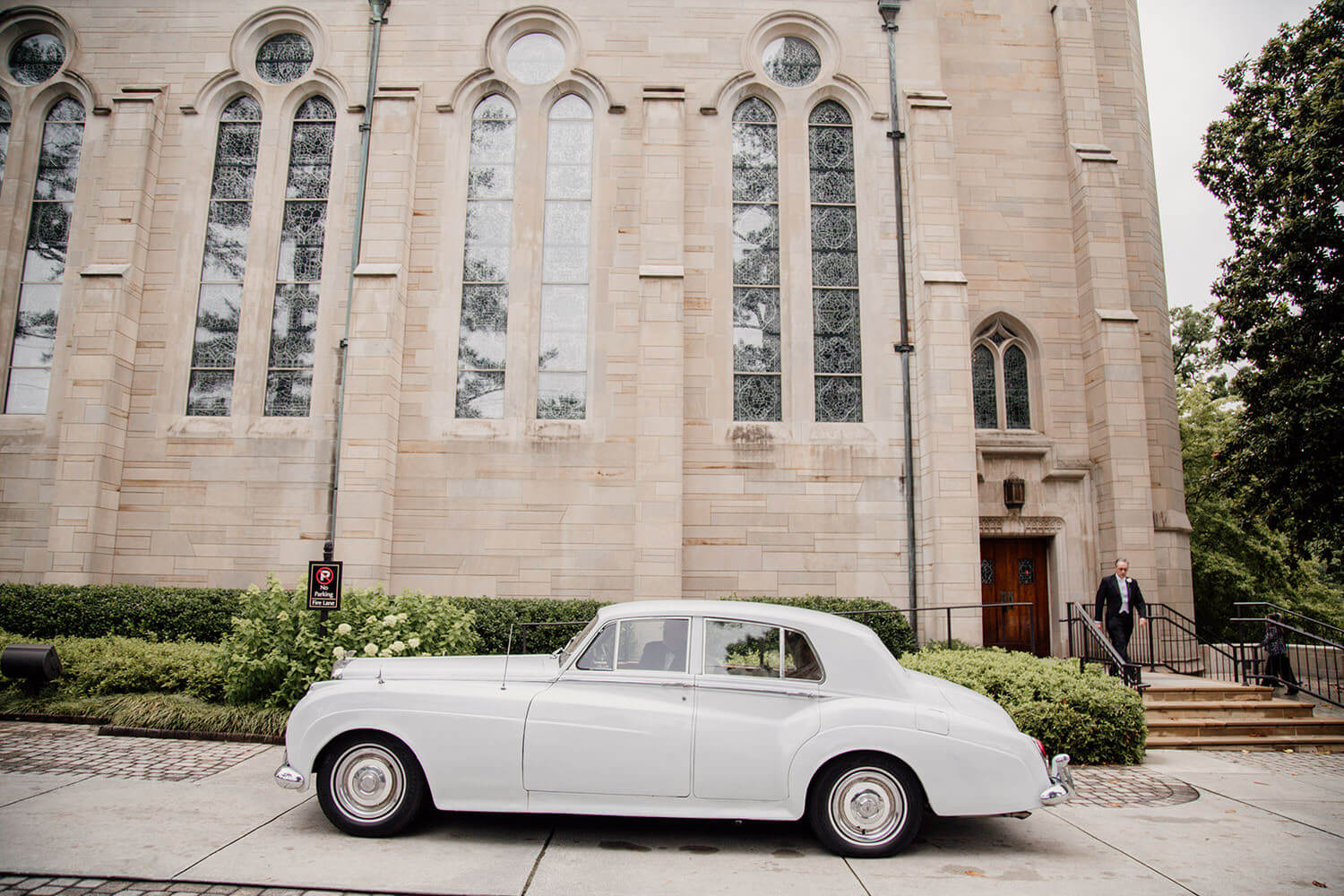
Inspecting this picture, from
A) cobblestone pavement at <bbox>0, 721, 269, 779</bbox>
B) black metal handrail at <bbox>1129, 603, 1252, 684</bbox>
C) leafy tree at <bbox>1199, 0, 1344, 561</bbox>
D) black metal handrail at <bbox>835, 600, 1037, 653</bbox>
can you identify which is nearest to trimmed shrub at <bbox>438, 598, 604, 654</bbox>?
cobblestone pavement at <bbox>0, 721, 269, 779</bbox>

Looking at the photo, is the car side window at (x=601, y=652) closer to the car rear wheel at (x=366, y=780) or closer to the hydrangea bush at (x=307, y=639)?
the car rear wheel at (x=366, y=780)

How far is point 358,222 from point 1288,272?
1548cm

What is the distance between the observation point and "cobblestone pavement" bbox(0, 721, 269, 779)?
6699 mm

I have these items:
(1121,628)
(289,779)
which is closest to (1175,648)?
(1121,628)

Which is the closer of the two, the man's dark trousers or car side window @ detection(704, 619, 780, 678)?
car side window @ detection(704, 619, 780, 678)

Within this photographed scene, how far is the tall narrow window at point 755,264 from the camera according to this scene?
13336 millimetres

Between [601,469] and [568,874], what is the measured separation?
8.46 meters

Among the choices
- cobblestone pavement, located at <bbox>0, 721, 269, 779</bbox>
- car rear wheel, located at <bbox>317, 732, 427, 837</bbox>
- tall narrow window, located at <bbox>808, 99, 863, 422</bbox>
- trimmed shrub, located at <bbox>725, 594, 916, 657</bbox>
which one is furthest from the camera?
tall narrow window, located at <bbox>808, 99, 863, 422</bbox>

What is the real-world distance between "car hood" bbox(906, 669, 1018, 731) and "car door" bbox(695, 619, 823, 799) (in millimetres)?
832

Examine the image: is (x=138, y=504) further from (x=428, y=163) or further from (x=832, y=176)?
(x=832, y=176)

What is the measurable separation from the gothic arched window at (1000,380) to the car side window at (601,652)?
10.9 meters

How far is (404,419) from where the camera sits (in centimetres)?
1289

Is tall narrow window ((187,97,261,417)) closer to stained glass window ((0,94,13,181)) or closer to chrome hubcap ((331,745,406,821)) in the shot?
stained glass window ((0,94,13,181))

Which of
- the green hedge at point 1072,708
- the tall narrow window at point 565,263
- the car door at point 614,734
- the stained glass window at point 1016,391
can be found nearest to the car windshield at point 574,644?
the car door at point 614,734
